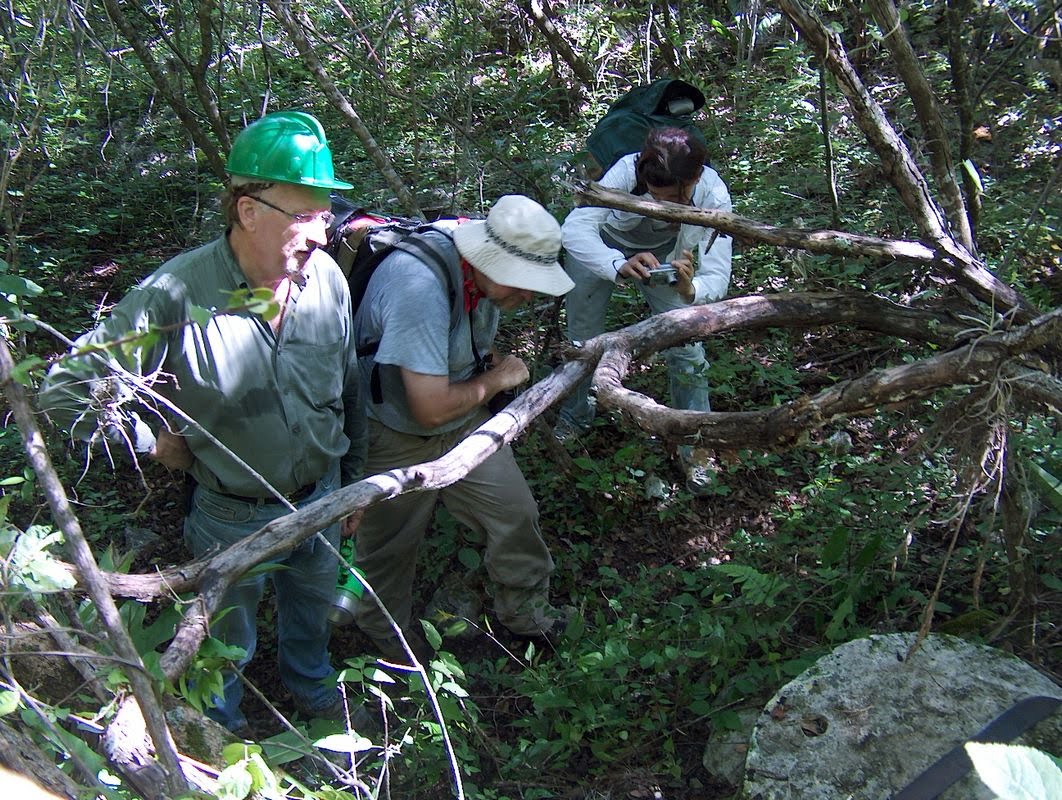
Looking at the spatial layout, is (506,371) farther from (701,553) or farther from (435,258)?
(701,553)

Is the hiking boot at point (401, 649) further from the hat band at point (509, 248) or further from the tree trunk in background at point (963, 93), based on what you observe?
the tree trunk in background at point (963, 93)

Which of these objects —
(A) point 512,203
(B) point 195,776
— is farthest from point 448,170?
(B) point 195,776

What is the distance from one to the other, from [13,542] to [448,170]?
5.09 metres

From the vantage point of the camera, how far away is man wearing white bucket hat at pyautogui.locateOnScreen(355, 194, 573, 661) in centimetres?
306

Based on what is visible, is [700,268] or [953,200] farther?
[700,268]

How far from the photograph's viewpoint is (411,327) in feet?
9.98

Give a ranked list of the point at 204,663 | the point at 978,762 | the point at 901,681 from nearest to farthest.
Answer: the point at 978,762
the point at 204,663
the point at 901,681

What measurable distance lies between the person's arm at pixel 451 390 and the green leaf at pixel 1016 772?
2.36m

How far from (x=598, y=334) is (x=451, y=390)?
156 cm

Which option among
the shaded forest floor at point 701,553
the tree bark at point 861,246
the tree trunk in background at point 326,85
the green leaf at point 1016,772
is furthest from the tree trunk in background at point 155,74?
the green leaf at point 1016,772

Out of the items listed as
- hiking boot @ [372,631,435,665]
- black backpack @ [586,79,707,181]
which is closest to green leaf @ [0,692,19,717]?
hiking boot @ [372,631,435,665]

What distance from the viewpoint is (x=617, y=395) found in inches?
102

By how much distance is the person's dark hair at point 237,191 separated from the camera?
261cm

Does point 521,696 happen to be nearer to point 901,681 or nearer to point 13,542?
point 901,681
